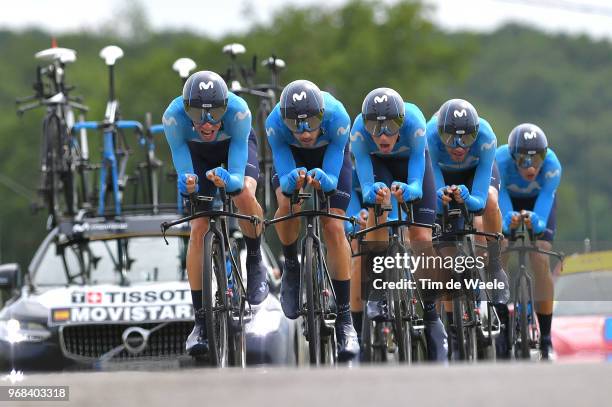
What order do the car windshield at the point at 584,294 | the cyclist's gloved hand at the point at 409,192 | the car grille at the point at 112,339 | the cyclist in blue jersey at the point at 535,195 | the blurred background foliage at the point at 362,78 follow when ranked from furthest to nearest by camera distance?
the blurred background foliage at the point at 362,78 → the car windshield at the point at 584,294 → the cyclist in blue jersey at the point at 535,195 → the car grille at the point at 112,339 → the cyclist's gloved hand at the point at 409,192

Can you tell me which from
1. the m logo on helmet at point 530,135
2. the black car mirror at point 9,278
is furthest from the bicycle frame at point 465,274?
the black car mirror at point 9,278

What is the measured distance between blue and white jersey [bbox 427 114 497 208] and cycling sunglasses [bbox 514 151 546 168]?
0.97 m

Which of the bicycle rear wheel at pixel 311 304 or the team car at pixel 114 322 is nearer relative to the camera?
the bicycle rear wheel at pixel 311 304

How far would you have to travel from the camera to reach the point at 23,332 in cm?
1229

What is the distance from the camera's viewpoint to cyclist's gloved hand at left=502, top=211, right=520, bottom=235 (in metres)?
13.2

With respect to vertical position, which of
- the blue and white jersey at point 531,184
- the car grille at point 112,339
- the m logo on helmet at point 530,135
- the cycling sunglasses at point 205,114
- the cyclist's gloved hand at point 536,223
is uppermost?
the m logo on helmet at point 530,135

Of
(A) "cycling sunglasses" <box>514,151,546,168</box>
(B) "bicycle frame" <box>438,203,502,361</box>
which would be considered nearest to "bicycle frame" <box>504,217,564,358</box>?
(A) "cycling sunglasses" <box>514,151,546,168</box>

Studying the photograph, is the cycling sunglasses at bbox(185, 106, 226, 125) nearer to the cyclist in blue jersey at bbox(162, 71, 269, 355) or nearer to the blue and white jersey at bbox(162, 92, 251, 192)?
the cyclist in blue jersey at bbox(162, 71, 269, 355)

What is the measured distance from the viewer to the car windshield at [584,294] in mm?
14266

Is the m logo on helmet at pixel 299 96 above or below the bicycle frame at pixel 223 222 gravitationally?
above

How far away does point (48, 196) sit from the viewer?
645 inches

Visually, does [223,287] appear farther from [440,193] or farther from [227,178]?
[440,193]

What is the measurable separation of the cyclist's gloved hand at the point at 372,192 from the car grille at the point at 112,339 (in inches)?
80.8

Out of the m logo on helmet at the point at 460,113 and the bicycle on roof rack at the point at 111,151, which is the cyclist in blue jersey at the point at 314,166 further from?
the bicycle on roof rack at the point at 111,151
